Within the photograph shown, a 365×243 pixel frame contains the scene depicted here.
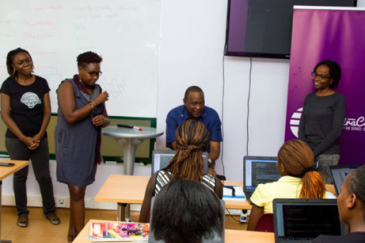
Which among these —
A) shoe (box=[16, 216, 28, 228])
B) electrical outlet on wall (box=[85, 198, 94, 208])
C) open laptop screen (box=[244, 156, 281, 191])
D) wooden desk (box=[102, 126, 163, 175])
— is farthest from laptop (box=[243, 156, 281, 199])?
shoe (box=[16, 216, 28, 228])

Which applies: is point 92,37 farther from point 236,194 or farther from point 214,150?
point 236,194

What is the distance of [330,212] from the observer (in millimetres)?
1886

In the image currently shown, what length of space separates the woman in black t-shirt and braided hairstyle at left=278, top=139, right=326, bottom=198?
243 centimetres

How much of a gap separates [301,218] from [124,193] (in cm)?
130

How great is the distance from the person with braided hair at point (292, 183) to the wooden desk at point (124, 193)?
1.43 feet

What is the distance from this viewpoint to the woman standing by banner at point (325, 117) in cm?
345

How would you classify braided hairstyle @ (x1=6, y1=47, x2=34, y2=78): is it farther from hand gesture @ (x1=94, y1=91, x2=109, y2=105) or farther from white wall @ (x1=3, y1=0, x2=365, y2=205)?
white wall @ (x1=3, y1=0, x2=365, y2=205)

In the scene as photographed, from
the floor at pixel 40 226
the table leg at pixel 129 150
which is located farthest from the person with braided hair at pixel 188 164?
the floor at pixel 40 226

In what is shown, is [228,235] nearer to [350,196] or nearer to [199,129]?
[199,129]

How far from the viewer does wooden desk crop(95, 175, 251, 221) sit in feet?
8.67

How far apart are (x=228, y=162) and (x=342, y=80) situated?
1.43 meters

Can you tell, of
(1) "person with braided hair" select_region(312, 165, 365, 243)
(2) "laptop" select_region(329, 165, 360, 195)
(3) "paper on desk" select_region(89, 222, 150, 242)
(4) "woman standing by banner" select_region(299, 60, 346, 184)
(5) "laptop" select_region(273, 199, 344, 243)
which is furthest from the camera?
(4) "woman standing by banner" select_region(299, 60, 346, 184)

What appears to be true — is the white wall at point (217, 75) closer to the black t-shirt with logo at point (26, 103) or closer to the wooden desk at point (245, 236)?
the black t-shirt with logo at point (26, 103)

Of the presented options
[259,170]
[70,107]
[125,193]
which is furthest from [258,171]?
[70,107]
